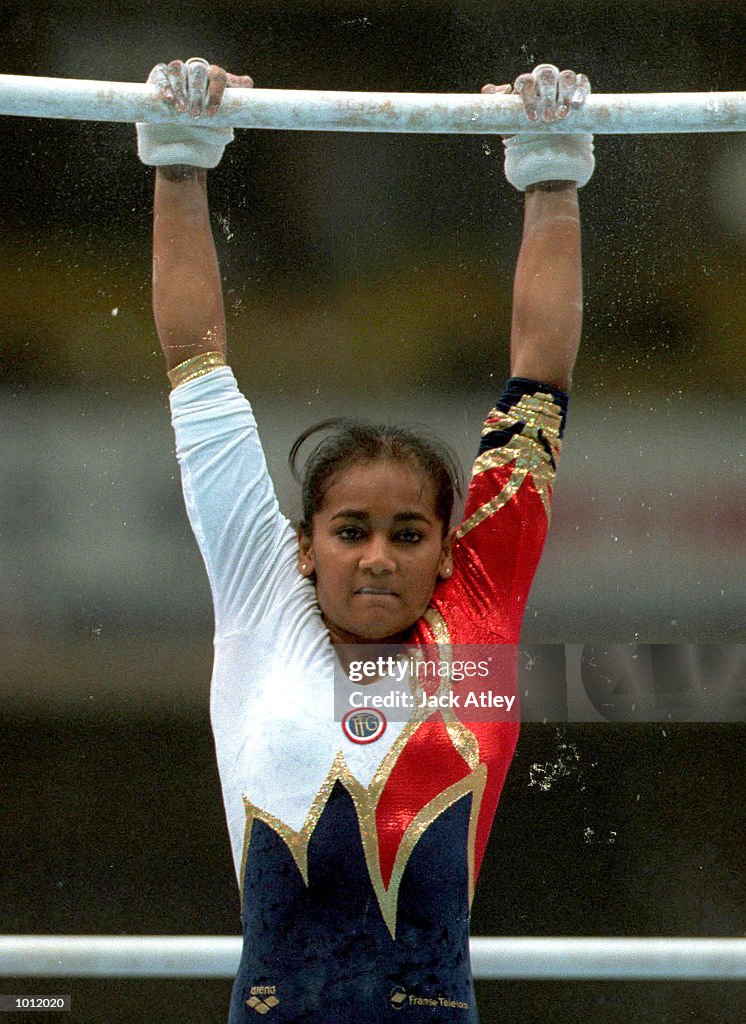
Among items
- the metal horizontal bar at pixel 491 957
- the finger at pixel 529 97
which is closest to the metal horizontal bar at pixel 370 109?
the finger at pixel 529 97

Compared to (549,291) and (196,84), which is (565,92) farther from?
(196,84)

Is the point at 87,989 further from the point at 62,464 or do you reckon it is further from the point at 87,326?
the point at 87,326

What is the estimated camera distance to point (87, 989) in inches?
79.5

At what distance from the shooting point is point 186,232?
1.21 meters

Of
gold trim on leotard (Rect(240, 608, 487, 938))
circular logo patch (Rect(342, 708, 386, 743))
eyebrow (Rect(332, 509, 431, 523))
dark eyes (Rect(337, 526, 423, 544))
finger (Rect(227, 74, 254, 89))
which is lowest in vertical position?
gold trim on leotard (Rect(240, 608, 487, 938))

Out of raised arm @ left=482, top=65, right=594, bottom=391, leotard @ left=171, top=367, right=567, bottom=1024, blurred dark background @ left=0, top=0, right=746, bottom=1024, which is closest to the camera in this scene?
leotard @ left=171, top=367, right=567, bottom=1024

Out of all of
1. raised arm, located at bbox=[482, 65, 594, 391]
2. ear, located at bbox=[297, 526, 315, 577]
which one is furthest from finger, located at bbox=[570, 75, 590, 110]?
ear, located at bbox=[297, 526, 315, 577]

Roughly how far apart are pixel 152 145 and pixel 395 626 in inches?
20.4

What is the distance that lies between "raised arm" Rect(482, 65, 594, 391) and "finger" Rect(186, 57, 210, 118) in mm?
298

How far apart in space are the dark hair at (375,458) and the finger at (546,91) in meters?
0.33

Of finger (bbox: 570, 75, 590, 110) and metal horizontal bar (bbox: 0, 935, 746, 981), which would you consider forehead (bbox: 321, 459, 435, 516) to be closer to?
finger (bbox: 570, 75, 590, 110)

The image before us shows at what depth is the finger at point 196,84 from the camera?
3.79 feet

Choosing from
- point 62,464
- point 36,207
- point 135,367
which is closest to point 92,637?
point 62,464

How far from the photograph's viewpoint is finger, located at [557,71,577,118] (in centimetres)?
119
